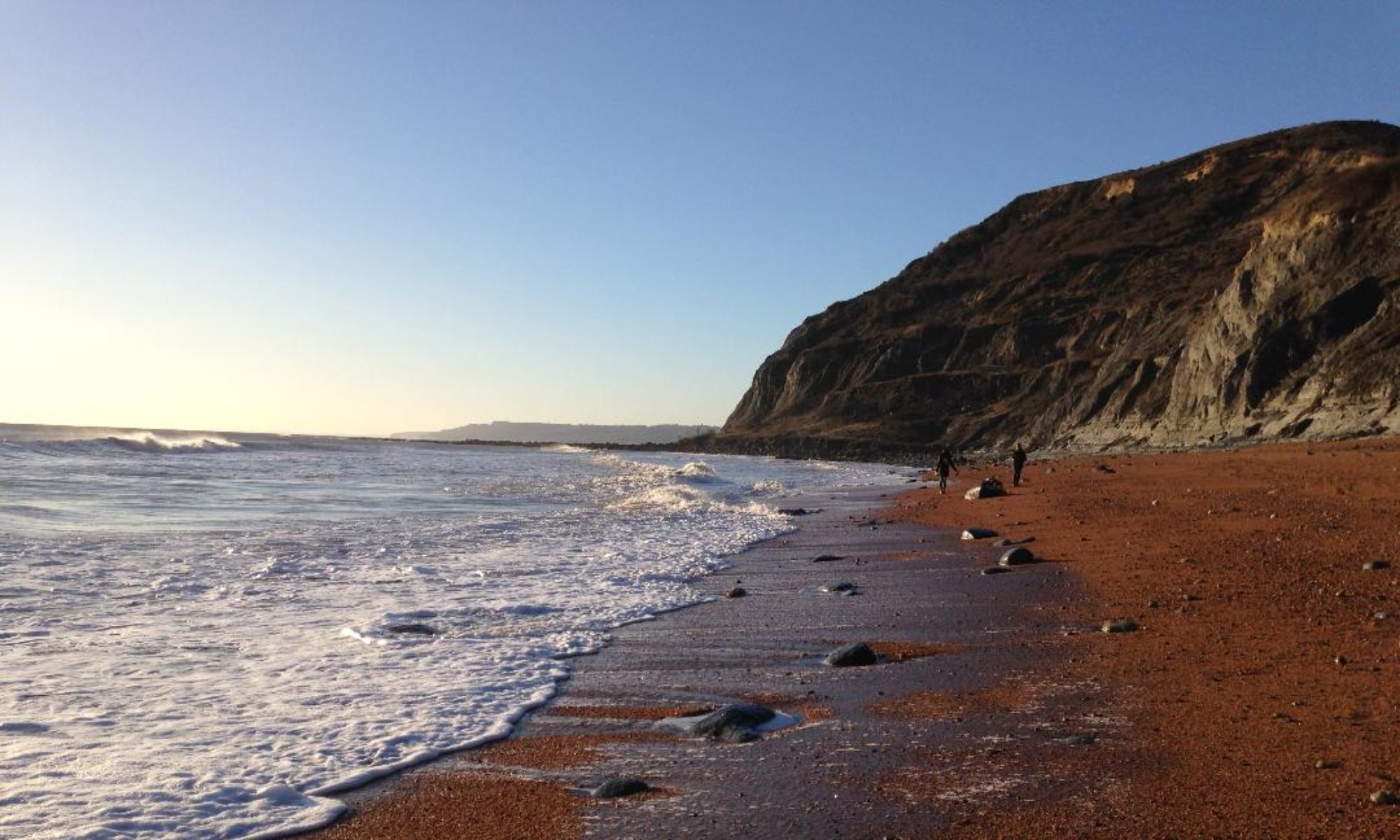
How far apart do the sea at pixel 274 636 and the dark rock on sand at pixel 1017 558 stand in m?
4.21

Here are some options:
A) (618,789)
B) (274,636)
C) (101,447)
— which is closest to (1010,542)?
(274,636)

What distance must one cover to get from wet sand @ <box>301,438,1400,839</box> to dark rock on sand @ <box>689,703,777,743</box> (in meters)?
0.15

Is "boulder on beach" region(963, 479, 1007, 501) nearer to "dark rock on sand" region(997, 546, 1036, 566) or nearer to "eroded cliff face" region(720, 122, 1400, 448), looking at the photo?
"dark rock on sand" region(997, 546, 1036, 566)

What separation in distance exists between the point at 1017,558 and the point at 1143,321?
64578 millimetres

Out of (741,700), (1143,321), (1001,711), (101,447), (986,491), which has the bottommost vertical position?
(741,700)

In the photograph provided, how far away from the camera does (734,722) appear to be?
6312 millimetres

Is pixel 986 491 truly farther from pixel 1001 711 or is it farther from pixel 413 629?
pixel 1001 711

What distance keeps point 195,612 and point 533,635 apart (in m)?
3.57

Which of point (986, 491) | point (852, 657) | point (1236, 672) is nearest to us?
point (1236, 672)

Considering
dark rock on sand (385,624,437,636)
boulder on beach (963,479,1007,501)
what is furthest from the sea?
boulder on beach (963,479,1007,501)

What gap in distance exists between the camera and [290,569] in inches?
535

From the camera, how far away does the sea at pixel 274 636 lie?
547 centimetres

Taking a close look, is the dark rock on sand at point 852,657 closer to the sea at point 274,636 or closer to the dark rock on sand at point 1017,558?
the sea at point 274,636

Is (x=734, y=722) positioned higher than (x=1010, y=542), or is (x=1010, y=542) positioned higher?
(x=1010, y=542)
